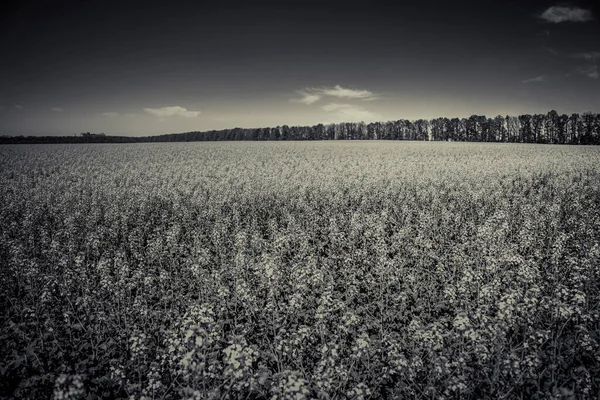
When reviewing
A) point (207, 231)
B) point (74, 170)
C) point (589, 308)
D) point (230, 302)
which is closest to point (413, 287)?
point (589, 308)

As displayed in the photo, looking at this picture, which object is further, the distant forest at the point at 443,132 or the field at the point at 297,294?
the distant forest at the point at 443,132

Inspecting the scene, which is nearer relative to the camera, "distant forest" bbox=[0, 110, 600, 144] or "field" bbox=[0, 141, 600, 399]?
"field" bbox=[0, 141, 600, 399]

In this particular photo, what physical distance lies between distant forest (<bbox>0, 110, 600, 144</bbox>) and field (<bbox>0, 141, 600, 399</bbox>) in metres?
115

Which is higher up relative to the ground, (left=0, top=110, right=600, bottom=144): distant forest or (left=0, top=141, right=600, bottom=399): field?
(left=0, top=110, right=600, bottom=144): distant forest

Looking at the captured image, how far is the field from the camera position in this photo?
5.55m

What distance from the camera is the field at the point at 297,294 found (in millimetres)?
5555

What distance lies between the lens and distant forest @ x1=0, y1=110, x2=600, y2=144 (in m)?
108

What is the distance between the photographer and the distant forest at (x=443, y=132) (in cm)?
10819

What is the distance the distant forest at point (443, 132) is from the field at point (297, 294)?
377ft

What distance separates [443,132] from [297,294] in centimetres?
14197

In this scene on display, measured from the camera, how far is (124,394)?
19.6 feet

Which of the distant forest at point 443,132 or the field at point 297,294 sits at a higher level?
the distant forest at point 443,132

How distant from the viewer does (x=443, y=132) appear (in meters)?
131

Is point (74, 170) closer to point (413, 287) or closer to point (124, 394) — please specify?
point (124, 394)
